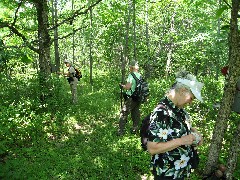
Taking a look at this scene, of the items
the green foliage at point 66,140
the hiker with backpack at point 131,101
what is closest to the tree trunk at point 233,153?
the green foliage at point 66,140

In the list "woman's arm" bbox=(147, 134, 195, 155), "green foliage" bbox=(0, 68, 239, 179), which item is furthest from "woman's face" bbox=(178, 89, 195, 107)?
"green foliage" bbox=(0, 68, 239, 179)

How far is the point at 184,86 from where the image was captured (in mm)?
3080

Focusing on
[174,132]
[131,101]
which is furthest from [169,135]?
[131,101]

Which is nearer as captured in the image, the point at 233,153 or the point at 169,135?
the point at 169,135

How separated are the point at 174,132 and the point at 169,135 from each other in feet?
0.25

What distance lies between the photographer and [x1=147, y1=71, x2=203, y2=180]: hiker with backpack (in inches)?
121

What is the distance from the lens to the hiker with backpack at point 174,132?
3.07 meters

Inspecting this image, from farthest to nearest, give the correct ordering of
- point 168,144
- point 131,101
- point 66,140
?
1. point 66,140
2. point 131,101
3. point 168,144

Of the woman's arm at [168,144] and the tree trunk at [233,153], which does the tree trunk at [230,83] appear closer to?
the tree trunk at [233,153]

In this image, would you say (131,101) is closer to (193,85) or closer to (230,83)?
(230,83)

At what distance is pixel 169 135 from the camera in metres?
3.12

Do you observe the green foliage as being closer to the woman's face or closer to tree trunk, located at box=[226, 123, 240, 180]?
tree trunk, located at box=[226, 123, 240, 180]

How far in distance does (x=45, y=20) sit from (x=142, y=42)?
503 inches

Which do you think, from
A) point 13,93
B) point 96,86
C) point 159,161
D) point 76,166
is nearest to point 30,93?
point 13,93
